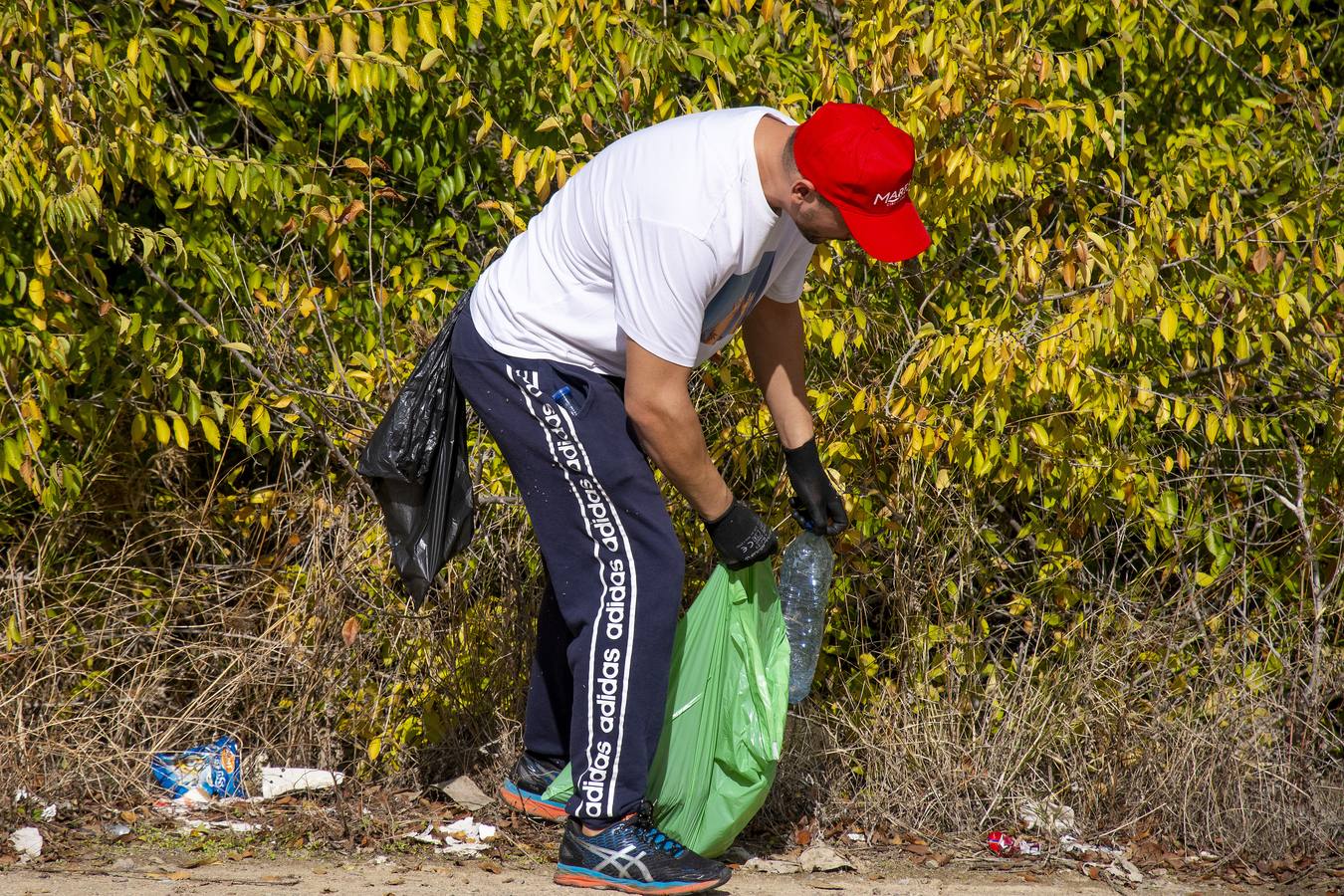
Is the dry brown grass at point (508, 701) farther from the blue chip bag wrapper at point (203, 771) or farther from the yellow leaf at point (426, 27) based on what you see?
the yellow leaf at point (426, 27)

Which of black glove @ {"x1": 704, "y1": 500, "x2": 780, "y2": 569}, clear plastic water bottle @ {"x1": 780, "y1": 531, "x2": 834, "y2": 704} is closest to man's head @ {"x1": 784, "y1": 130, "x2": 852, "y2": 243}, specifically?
black glove @ {"x1": 704, "y1": 500, "x2": 780, "y2": 569}

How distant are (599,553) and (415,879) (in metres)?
1.00

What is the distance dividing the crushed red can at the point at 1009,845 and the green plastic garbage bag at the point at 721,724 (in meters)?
0.83

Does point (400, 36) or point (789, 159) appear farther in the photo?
point (400, 36)

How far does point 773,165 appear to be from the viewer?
2.76 m

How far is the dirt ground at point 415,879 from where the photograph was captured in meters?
3.14

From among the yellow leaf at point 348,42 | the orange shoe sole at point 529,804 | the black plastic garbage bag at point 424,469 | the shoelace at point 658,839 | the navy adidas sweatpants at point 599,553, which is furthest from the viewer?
the yellow leaf at point 348,42

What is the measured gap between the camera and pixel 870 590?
4238 mm

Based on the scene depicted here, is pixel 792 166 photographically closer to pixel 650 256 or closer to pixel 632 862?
pixel 650 256

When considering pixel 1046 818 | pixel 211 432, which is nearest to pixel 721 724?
pixel 1046 818

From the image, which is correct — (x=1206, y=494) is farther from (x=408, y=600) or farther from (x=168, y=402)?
(x=168, y=402)

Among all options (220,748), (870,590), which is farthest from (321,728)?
(870,590)

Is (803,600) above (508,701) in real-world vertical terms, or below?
above

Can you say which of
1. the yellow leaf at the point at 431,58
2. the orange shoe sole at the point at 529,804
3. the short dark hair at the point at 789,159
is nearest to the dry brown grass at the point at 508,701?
the orange shoe sole at the point at 529,804
